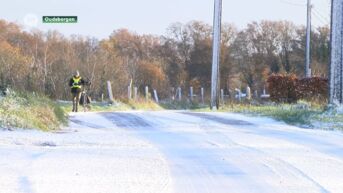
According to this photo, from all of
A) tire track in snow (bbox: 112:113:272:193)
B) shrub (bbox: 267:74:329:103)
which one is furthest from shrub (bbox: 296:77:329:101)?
tire track in snow (bbox: 112:113:272:193)

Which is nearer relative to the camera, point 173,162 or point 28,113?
point 173,162

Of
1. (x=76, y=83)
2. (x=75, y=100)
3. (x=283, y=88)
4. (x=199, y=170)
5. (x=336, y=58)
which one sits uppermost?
(x=336, y=58)

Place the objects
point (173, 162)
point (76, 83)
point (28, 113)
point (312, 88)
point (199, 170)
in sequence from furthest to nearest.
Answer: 1. point (312, 88)
2. point (76, 83)
3. point (28, 113)
4. point (173, 162)
5. point (199, 170)

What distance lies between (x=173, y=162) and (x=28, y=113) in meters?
4.97

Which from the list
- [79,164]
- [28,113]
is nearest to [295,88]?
[28,113]

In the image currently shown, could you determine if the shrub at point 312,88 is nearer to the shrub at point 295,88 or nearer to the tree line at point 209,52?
the shrub at point 295,88

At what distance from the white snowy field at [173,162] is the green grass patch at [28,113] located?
531 mm

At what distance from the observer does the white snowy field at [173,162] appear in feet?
20.9

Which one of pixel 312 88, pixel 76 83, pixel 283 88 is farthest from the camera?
pixel 283 88

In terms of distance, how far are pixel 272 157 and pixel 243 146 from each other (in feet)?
4.26

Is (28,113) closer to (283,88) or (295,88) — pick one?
(295,88)

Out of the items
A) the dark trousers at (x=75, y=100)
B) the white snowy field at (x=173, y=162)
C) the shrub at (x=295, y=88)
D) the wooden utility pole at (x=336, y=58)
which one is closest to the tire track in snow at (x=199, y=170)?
the white snowy field at (x=173, y=162)

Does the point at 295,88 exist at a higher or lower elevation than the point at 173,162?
higher

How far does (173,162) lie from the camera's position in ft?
26.0
